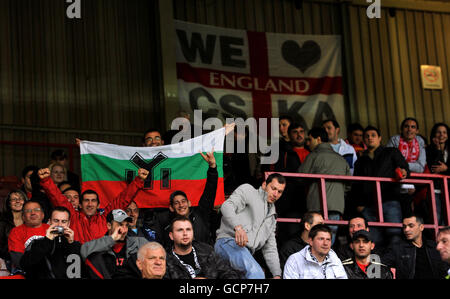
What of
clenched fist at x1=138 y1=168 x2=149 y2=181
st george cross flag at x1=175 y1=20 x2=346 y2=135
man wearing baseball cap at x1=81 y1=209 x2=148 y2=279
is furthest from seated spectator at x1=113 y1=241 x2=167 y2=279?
st george cross flag at x1=175 y1=20 x2=346 y2=135

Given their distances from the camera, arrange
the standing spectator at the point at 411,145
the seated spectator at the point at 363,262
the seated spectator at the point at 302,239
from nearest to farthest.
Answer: the seated spectator at the point at 363,262 → the seated spectator at the point at 302,239 → the standing spectator at the point at 411,145

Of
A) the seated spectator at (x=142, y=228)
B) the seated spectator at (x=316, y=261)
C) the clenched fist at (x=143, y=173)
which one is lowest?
the seated spectator at (x=316, y=261)

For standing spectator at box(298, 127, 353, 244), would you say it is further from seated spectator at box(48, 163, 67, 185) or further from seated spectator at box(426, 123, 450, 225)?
seated spectator at box(48, 163, 67, 185)

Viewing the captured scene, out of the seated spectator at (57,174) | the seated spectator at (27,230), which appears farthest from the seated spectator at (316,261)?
the seated spectator at (57,174)

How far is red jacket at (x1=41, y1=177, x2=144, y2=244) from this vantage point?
8578mm

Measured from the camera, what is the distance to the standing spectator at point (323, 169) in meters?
10.1

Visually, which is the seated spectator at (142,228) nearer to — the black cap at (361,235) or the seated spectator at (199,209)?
the seated spectator at (199,209)

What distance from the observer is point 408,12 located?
18047 mm

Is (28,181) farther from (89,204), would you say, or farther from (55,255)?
(55,255)

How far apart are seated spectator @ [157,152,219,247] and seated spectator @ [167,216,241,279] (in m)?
0.85

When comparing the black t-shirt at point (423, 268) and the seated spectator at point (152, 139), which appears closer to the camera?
the black t-shirt at point (423, 268)

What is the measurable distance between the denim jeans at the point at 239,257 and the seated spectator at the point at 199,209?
0.47 meters

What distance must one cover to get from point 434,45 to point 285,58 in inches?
145

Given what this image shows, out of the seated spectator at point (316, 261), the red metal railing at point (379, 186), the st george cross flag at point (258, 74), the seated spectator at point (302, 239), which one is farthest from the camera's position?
the st george cross flag at point (258, 74)
